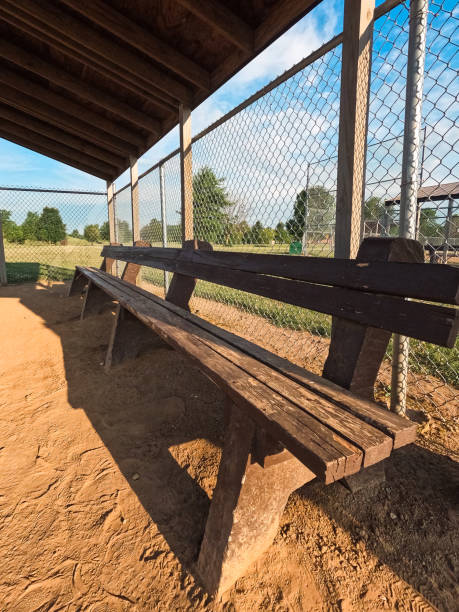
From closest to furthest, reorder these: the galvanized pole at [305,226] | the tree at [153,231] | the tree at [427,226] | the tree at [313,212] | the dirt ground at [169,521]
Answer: the dirt ground at [169,521] < the tree at [427,226] < the tree at [313,212] < the galvanized pole at [305,226] < the tree at [153,231]

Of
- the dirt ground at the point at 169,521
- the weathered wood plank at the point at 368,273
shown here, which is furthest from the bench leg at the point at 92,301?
the weathered wood plank at the point at 368,273

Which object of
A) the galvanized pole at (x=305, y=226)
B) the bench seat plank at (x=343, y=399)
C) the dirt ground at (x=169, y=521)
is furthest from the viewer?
the galvanized pole at (x=305, y=226)

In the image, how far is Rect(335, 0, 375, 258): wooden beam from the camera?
1.61 meters

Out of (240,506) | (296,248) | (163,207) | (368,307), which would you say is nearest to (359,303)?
Result: (368,307)

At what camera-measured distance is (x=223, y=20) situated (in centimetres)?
239

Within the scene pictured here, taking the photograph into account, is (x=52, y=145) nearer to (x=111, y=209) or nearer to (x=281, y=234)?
(x=111, y=209)

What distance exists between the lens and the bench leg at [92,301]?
3.93 metres

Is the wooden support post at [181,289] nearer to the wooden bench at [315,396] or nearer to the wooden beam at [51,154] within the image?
the wooden bench at [315,396]

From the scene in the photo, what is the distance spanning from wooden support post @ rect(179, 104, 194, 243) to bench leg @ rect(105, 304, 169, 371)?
1567mm

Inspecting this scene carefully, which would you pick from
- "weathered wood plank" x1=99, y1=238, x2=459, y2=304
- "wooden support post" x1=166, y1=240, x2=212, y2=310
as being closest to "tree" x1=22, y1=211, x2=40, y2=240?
"wooden support post" x1=166, y1=240, x2=212, y2=310

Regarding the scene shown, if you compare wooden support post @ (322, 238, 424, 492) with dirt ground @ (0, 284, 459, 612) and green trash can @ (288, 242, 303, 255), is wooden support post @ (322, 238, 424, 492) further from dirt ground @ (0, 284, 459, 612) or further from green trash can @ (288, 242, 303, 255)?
green trash can @ (288, 242, 303, 255)

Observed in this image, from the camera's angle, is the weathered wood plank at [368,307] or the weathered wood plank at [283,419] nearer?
the weathered wood plank at [283,419]

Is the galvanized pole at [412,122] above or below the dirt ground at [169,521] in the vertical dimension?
above

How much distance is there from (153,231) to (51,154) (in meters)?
2.94
